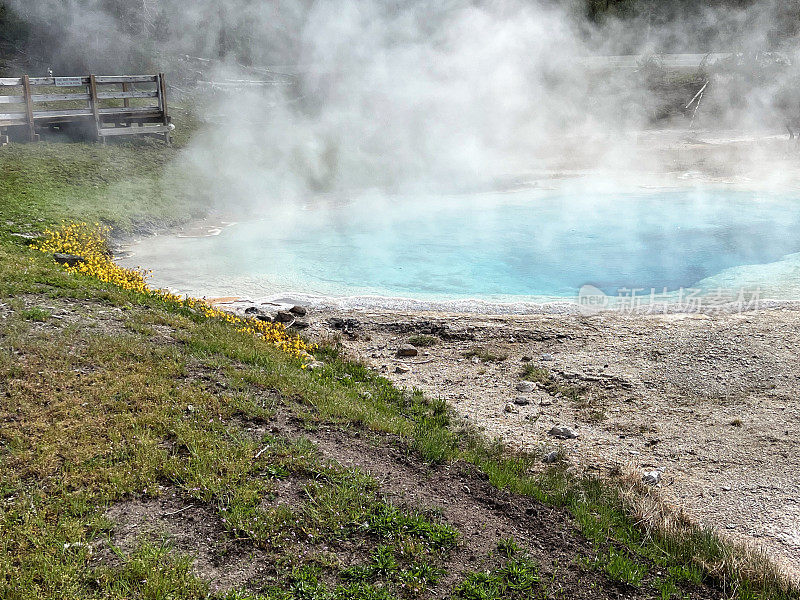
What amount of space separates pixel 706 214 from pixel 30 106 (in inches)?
611

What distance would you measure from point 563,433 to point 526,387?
3.43 ft

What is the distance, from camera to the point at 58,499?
4.07 m

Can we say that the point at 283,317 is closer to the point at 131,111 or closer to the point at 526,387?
the point at 526,387

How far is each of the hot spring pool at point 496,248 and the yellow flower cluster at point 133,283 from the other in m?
1.04

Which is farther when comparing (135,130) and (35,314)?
(135,130)

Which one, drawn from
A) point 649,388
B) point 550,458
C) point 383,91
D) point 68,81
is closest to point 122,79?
point 68,81

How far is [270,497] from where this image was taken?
4363 millimetres

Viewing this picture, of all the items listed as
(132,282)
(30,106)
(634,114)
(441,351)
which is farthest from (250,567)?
(634,114)

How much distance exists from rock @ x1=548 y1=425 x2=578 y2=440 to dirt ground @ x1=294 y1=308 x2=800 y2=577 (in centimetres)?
8

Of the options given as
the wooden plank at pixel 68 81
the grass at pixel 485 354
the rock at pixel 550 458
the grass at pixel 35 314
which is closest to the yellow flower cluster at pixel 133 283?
the grass at pixel 35 314

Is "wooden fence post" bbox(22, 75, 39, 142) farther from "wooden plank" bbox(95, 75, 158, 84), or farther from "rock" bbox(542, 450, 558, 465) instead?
"rock" bbox(542, 450, 558, 465)

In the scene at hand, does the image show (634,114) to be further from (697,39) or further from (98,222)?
(98,222)

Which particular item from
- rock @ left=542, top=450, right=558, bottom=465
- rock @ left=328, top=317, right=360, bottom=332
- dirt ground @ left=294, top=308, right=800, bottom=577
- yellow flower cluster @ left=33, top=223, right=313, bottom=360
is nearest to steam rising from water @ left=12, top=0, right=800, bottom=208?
yellow flower cluster @ left=33, top=223, right=313, bottom=360

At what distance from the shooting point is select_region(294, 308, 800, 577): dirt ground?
5496 mm
